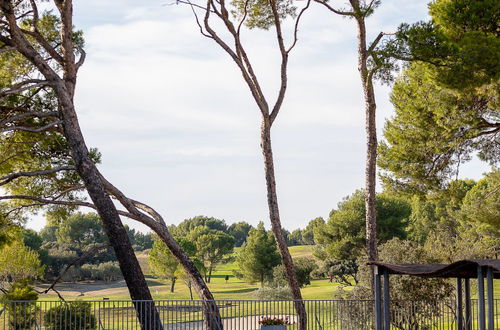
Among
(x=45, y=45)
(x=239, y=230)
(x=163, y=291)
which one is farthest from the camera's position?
(x=239, y=230)

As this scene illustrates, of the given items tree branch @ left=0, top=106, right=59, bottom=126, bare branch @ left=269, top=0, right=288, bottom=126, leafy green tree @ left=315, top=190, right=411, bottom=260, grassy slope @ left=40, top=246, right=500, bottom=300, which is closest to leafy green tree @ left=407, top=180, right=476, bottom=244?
leafy green tree @ left=315, top=190, right=411, bottom=260

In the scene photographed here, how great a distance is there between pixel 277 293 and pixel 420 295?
77.4 ft

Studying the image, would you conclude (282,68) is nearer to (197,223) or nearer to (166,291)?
(166,291)

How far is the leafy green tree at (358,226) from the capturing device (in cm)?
5594

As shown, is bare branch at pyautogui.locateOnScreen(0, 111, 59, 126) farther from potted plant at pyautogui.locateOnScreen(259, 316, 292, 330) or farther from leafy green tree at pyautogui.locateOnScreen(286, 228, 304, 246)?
leafy green tree at pyautogui.locateOnScreen(286, 228, 304, 246)

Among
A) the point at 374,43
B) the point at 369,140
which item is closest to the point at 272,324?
the point at 369,140

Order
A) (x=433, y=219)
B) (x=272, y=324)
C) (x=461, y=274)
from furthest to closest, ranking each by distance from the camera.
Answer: (x=433, y=219)
(x=272, y=324)
(x=461, y=274)

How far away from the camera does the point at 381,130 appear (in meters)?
24.9

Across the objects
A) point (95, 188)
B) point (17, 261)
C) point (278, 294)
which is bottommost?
point (278, 294)

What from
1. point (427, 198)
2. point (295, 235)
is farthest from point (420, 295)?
point (295, 235)

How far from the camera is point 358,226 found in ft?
188

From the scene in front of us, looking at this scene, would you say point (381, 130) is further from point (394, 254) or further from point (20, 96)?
point (20, 96)

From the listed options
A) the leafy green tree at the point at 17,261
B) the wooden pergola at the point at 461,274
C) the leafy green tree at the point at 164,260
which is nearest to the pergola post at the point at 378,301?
the wooden pergola at the point at 461,274

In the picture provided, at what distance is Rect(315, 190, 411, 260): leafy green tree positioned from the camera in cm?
5594
